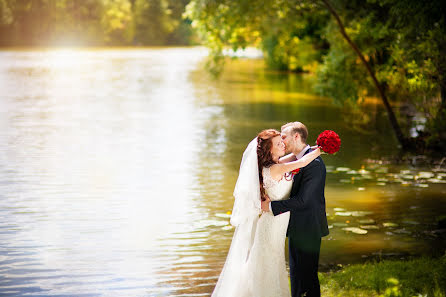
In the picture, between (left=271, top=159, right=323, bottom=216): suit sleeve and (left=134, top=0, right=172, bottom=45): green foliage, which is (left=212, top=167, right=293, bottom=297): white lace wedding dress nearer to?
(left=271, top=159, right=323, bottom=216): suit sleeve

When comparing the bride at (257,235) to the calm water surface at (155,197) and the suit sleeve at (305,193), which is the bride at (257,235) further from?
the calm water surface at (155,197)

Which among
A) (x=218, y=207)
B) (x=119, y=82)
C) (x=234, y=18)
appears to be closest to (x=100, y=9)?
(x=119, y=82)

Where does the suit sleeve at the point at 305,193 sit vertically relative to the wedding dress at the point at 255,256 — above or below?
above

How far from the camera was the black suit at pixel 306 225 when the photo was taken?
6.21m

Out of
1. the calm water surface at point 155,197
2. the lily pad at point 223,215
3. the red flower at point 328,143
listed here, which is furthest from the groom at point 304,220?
the lily pad at point 223,215

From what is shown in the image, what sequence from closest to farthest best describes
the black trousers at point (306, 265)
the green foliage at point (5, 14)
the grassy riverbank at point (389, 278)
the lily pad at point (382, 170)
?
the black trousers at point (306, 265) < the grassy riverbank at point (389, 278) < the lily pad at point (382, 170) < the green foliage at point (5, 14)

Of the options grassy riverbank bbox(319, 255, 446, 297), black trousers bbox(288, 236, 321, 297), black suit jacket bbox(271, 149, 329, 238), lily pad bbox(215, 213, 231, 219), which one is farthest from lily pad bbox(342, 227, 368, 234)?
black trousers bbox(288, 236, 321, 297)

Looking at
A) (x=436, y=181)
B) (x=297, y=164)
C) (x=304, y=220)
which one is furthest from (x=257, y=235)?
(x=436, y=181)

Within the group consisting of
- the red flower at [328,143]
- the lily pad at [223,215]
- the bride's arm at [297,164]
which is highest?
the red flower at [328,143]

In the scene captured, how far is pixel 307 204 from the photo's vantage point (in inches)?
246

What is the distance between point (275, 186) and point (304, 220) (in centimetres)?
44

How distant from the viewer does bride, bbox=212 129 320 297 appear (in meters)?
6.22

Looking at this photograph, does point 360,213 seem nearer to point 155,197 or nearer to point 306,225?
point 155,197

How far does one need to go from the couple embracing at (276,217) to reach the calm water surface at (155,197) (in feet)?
5.39
